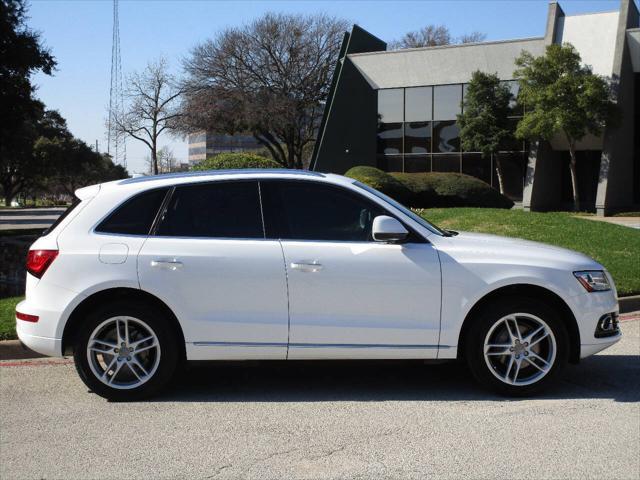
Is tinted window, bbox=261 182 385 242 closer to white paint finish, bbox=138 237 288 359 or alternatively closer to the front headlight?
white paint finish, bbox=138 237 288 359

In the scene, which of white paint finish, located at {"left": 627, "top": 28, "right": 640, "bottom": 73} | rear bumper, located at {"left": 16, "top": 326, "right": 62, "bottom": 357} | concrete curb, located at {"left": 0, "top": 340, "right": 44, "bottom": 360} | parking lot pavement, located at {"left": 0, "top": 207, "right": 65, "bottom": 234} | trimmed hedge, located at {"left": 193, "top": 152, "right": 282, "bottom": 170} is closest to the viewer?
rear bumper, located at {"left": 16, "top": 326, "right": 62, "bottom": 357}

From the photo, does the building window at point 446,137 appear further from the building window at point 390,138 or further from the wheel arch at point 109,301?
the wheel arch at point 109,301

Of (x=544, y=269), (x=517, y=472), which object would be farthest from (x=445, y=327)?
(x=517, y=472)

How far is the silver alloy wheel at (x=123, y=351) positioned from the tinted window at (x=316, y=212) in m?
1.28

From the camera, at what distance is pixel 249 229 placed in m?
5.86

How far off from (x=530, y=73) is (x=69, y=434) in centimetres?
3252

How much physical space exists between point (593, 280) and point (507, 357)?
93cm

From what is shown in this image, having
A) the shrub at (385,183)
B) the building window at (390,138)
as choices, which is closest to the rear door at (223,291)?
the shrub at (385,183)

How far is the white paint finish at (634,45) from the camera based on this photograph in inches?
1346

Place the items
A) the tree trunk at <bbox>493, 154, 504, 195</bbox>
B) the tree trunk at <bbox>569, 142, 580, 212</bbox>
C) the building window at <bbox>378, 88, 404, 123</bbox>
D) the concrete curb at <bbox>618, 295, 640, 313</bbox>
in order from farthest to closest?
the building window at <bbox>378, 88, 404, 123</bbox>
the tree trunk at <bbox>493, 154, 504, 195</bbox>
the tree trunk at <bbox>569, 142, 580, 212</bbox>
the concrete curb at <bbox>618, 295, 640, 313</bbox>

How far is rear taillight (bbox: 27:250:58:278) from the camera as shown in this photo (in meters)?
5.74

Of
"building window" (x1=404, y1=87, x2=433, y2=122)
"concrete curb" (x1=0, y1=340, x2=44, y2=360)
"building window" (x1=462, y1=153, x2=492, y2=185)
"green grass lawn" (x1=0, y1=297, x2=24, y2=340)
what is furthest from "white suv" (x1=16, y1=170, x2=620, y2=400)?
"building window" (x1=404, y1=87, x2=433, y2=122)

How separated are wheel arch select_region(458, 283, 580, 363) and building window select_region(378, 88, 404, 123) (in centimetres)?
3488

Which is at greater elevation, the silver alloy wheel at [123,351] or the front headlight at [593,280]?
the front headlight at [593,280]
